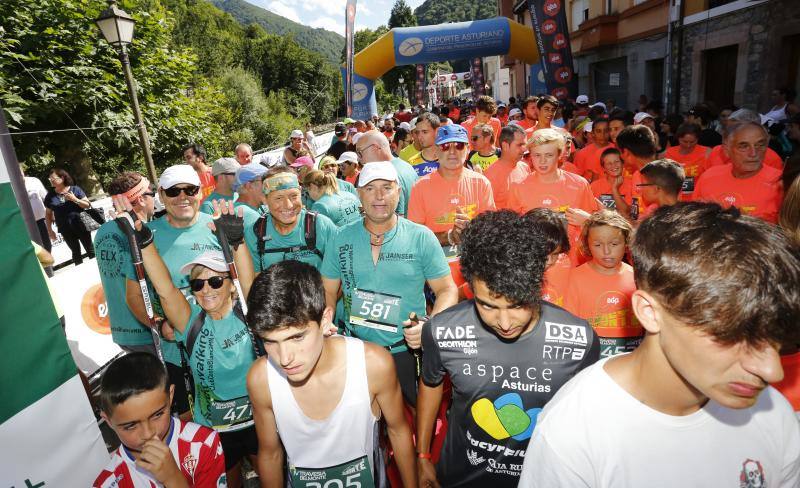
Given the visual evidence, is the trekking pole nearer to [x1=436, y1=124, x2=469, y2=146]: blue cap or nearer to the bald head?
[x1=436, y1=124, x2=469, y2=146]: blue cap

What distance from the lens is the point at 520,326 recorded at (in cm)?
186

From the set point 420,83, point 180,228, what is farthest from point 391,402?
point 420,83

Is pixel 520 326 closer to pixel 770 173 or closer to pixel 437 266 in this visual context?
pixel 437 266

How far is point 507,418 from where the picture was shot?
189 centimetres

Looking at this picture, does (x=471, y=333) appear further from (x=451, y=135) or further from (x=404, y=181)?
(x=404, y=181)

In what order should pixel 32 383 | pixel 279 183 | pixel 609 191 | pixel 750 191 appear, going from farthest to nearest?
pixel 609 191 → pixel 750 191 → pixel 279 183 → pixel 32 383

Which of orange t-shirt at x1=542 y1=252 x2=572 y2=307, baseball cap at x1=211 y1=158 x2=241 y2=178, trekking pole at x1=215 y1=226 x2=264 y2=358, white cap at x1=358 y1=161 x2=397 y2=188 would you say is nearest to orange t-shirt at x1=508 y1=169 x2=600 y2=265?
orange t-shirt at x1=542 y1=252 x2=572 y2=307

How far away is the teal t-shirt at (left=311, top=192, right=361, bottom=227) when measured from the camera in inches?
177

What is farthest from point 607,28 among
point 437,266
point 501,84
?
point 501,84

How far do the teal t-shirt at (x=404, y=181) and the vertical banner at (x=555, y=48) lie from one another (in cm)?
1029

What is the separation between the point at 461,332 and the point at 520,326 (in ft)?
0.88

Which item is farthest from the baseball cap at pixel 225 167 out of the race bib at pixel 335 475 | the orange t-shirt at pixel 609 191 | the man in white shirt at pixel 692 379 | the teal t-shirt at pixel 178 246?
the man in white shirt at pixel 692 379

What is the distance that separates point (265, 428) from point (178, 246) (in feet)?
5.54

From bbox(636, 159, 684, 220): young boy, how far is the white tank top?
2.74m
